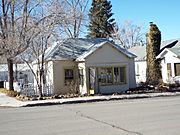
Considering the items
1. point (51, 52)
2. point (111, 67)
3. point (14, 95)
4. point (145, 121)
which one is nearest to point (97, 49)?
point (111, 67)

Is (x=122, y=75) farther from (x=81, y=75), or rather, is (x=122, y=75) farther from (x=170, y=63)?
(x=170, y=63)

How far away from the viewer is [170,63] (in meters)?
42.9

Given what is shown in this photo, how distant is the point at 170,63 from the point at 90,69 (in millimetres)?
14511

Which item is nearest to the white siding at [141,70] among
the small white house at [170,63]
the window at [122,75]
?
the small white house at [170,63]

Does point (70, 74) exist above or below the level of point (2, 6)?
below

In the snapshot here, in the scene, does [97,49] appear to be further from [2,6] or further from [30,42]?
[2,6]

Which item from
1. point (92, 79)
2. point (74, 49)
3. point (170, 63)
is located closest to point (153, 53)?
point (170, 63)

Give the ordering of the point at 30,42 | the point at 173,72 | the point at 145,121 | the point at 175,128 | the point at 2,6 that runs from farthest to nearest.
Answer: the point at 173,72 < the point at 2,6 < the point at 30,42 < the point at 145,121 < the point at 175,128

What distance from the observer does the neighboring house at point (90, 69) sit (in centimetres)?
3169

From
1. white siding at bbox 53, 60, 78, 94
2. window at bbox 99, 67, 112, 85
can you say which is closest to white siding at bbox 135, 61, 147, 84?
window at bbox 99, 67, 112, 85

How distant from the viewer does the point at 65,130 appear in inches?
478

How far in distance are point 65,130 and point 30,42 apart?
62.2 ft

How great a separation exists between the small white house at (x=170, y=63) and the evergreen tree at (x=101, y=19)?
105 ft

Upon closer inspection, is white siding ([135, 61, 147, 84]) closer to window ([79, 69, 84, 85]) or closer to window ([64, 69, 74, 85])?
window ([64, 69, 74, 85])
